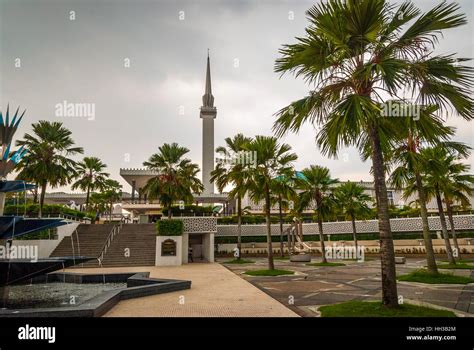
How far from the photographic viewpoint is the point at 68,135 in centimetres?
2427

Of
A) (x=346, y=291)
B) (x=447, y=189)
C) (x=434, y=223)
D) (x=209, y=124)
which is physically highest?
(x=209, y=124)

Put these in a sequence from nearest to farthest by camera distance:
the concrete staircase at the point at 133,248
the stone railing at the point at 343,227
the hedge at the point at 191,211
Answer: the concrete staircase at the point at 133,248 → the hedge at the point at 191,211 → the stone railing at the point at 343,227

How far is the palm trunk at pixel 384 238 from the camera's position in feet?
23.3

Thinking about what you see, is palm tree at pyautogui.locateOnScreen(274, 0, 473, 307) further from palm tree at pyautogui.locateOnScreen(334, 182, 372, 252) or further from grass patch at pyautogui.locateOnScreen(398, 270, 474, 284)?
palm tree at pyautogui.locateOnScreen(334, 182, 372, 252)

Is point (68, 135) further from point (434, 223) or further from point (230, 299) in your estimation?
point (434, 223)

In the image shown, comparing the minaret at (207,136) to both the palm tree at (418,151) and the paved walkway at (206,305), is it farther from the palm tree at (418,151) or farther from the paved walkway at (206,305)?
→ the paved walkway at (206,305)

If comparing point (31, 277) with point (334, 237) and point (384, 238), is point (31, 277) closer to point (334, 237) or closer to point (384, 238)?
point (384, 238)

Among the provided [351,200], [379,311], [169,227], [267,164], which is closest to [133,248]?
[169,227]

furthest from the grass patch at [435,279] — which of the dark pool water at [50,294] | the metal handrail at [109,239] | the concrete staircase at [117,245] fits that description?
the metal handrail at [109,239]

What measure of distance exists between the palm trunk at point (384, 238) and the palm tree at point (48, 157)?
23058 mm

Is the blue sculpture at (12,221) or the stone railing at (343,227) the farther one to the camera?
the stone railing at (343,227)
